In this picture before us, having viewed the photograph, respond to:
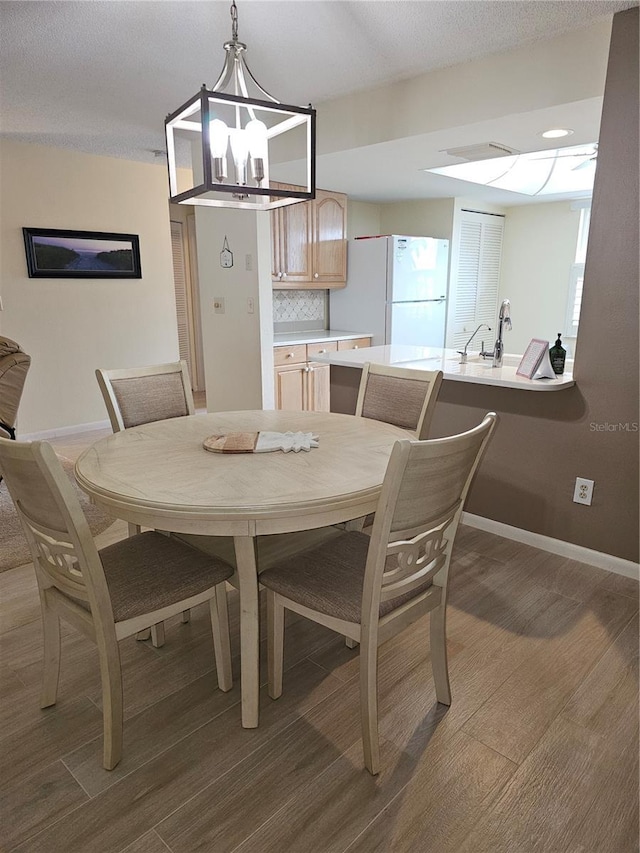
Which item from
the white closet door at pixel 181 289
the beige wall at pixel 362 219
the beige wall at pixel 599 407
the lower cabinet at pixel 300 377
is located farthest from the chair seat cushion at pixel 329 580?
the white closet door at pixel 181 289

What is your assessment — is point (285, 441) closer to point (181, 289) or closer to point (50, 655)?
point (50, 655)

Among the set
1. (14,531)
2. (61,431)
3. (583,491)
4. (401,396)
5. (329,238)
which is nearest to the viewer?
(401,396)

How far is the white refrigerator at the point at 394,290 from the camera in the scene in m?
4.89

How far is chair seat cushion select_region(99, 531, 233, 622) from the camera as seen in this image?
58.9 inches

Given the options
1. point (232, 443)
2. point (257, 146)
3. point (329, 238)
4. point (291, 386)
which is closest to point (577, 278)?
point (329, 238)

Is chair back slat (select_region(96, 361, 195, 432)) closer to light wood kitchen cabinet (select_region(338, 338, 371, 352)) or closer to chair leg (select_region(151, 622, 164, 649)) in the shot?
chair leg (select_region(151, 622, 164, 649))

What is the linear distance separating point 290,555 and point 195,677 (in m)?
0.54

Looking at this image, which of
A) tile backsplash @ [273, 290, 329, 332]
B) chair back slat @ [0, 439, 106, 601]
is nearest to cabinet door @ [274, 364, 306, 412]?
tile backsplash @ [273, 290, 329, 332]

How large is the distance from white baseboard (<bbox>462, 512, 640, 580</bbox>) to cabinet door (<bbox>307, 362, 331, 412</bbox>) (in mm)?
2019

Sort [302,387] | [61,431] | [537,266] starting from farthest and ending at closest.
A: [537,266], [61,431], [302,387]

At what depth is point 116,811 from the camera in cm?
137

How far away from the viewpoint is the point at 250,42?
2.48 m

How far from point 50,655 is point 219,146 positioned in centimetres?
169

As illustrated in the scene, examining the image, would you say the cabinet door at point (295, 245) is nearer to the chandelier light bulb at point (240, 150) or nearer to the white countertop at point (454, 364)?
the white countertop at point (454, 364)
